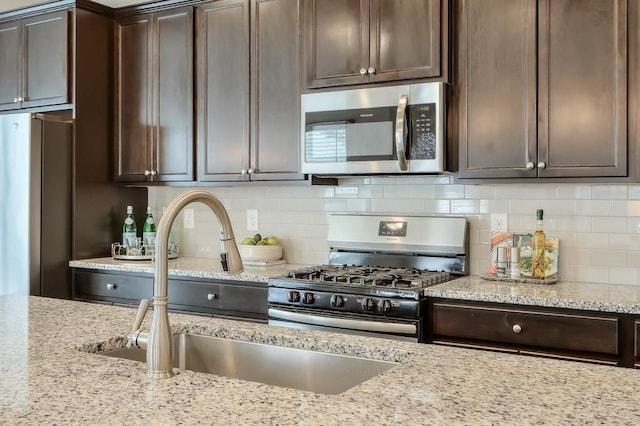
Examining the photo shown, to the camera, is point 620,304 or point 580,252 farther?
point 580,252

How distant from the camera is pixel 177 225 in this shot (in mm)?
4461

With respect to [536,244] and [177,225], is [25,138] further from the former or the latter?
[536,244]

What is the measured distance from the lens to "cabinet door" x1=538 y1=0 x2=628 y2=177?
8.99 feet

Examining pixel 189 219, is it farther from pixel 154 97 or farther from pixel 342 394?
pixel 342 394

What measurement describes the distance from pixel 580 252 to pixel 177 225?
8.51 ft

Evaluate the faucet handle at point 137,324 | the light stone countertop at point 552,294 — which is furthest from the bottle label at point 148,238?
the faucet handle at point 137,324

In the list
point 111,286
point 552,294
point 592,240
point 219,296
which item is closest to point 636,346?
point 552,294

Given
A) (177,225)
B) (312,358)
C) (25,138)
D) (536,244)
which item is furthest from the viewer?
(177,225)

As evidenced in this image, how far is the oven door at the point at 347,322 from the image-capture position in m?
2.81

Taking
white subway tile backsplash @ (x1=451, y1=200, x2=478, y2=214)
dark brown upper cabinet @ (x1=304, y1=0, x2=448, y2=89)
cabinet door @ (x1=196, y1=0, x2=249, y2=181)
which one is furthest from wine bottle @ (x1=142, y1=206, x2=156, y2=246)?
white subway tile backsplash @ (x1=451, y1=200, x2=478, y2=214)

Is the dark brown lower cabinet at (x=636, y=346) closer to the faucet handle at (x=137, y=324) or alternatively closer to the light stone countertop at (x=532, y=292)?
the light stone countertop at (x=532, y=292)

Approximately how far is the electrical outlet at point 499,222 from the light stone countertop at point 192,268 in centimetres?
112

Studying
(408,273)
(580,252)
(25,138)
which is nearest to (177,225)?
(25,138)

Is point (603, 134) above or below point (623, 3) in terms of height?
below
